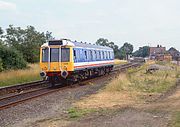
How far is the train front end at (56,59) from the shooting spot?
78.1 ft

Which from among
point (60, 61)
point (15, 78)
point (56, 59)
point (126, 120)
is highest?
point (56, 59)

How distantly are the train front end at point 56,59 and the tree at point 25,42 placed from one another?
1000 inches

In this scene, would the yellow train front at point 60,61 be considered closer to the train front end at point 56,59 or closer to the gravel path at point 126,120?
the train front end at point 56,59

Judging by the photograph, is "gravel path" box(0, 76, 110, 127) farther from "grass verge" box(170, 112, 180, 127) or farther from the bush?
the bush

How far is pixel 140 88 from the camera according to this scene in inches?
844

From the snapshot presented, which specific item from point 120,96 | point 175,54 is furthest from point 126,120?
point 175,54

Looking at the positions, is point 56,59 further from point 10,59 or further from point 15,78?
point 10,59

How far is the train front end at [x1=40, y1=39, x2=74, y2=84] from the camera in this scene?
23812 mm

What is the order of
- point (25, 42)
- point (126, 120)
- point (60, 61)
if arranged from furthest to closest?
1. point (25, 42)
2. point (60, 61)
3. point (126, 120)

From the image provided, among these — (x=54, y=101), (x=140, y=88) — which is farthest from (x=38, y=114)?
(x=140, y=88)

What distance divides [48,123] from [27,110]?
128 inches

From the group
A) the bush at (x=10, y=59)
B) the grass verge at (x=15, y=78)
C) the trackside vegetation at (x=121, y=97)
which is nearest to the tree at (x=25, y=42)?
the bush at (x=10, y=59)

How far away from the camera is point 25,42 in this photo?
52.7 meters

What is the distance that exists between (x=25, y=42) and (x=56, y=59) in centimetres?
2954
